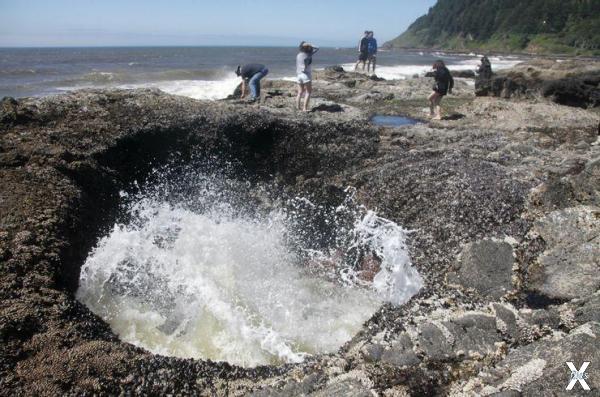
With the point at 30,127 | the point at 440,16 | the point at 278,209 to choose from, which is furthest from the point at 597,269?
the point at 440,16

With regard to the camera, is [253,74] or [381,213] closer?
[381,213]

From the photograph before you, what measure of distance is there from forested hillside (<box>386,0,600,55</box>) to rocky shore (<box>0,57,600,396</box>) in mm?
65075

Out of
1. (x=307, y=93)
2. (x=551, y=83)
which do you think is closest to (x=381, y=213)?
(x=307, y=93)

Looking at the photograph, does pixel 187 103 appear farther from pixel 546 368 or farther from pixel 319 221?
pixel 546 368

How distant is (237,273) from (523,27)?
87.5m

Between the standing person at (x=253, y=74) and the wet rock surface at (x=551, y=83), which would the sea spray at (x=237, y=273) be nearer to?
the standing person at (x=253, y=74)

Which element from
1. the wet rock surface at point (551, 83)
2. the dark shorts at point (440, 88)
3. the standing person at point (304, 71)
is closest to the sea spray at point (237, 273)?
the standing person at point (304, 71)

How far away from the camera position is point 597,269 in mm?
3365

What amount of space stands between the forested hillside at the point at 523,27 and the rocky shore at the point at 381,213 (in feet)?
214

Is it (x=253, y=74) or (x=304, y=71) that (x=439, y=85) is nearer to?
(x=304, y=71)

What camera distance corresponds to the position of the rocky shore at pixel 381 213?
2.72m

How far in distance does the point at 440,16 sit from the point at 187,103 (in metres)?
132

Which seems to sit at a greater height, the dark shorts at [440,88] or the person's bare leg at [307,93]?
the dark shorts at [440,88]

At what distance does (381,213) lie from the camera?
5.33 metres
